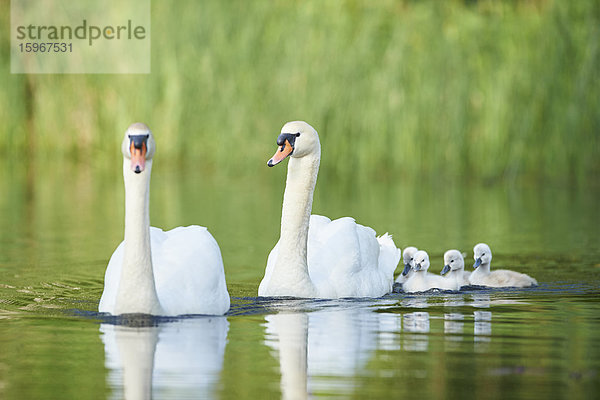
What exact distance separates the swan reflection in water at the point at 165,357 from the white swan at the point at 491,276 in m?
2.92

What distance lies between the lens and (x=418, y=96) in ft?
66.6

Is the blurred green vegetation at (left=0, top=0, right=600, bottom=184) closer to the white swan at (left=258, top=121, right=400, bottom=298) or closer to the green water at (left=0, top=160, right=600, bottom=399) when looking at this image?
the green water at (left=0, top=160, right=600, bottom=399)

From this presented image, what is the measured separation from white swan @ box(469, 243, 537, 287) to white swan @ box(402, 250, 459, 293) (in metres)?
0.31

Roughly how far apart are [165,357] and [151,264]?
1.18 metres

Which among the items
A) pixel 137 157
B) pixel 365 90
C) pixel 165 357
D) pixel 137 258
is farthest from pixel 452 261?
pixel 365 90

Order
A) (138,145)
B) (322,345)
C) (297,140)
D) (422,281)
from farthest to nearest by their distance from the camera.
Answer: (422,281) < (297,140) < (138,145) < (322,345)

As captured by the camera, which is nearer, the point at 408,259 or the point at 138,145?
the point at 138,145

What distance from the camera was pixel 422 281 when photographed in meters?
10.2

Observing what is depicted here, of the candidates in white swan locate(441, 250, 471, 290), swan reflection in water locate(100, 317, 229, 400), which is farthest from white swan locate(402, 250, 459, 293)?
swan reflection in water locate(100, 317, 229, 400)

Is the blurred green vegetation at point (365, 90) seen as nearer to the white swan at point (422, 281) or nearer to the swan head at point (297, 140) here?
the white swan at point (422, 281)

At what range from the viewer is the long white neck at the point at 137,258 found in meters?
7.84

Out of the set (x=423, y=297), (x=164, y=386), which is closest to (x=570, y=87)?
(x=423, y=297)

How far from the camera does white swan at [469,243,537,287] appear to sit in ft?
33.4

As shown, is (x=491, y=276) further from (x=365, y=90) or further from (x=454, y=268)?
(x=365, y=90)
